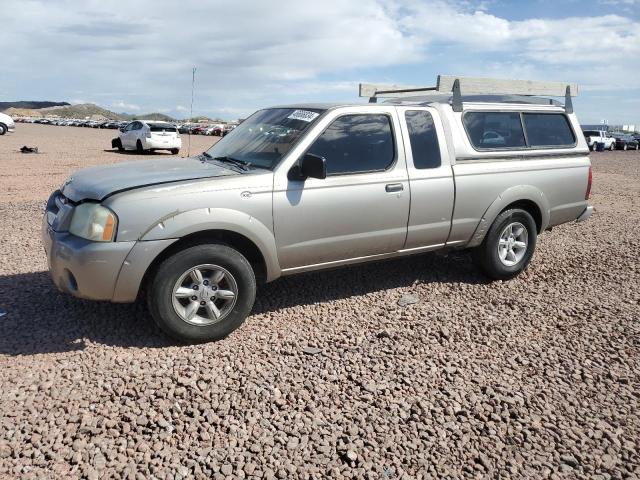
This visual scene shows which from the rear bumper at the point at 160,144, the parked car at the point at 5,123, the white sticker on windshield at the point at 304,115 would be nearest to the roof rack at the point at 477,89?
the white sticker on windshield at the point at 304,115

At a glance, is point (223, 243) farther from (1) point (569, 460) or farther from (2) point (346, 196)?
(1) point (569, 460)

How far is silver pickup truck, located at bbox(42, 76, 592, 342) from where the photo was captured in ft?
13.2

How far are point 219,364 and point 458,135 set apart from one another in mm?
3186

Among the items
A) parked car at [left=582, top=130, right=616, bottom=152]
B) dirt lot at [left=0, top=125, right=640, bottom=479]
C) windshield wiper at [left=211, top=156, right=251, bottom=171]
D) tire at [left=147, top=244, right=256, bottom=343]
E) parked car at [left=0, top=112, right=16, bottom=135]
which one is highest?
parked car at [left=582, top=130, right=616, bottom=152]

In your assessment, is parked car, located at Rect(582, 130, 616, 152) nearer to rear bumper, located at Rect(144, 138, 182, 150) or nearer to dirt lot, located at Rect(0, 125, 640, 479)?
rear bumper, located at Rect(144, 138, 182, 150)

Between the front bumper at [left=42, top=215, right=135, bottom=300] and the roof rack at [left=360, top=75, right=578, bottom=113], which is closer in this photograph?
the front bumper at [left=42, top=215, right=135, bottom=300]

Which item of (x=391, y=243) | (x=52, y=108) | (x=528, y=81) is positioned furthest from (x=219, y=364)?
(x=52, y=108)

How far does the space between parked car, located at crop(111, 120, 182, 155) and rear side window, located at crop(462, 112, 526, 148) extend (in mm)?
19040

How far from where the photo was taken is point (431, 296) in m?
5.56

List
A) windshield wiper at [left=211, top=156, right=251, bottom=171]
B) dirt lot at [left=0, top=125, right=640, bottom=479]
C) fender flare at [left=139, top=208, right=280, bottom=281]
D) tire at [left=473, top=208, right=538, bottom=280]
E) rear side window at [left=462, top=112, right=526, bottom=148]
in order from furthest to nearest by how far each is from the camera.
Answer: tire at [left=473, top=208, right=538, bottom=280], rear side window at [left=462, top=112, right=526, bottom=148], windshield wiper at [left=211, top=156, right=251, bottom=171], fender flare at [left=139, top=208, right=280, bottom=281], dirt lot at [left=0, top=125, right=640, bottom=479]

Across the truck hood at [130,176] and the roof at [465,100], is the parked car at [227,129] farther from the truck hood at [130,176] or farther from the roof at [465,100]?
the truck hood at [130,176]

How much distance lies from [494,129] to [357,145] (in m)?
1.81

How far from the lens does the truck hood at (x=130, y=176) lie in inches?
162

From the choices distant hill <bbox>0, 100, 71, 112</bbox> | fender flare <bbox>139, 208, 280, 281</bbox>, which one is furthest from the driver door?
distant hill <bbox>0, 100, 71, 112</bbox>
